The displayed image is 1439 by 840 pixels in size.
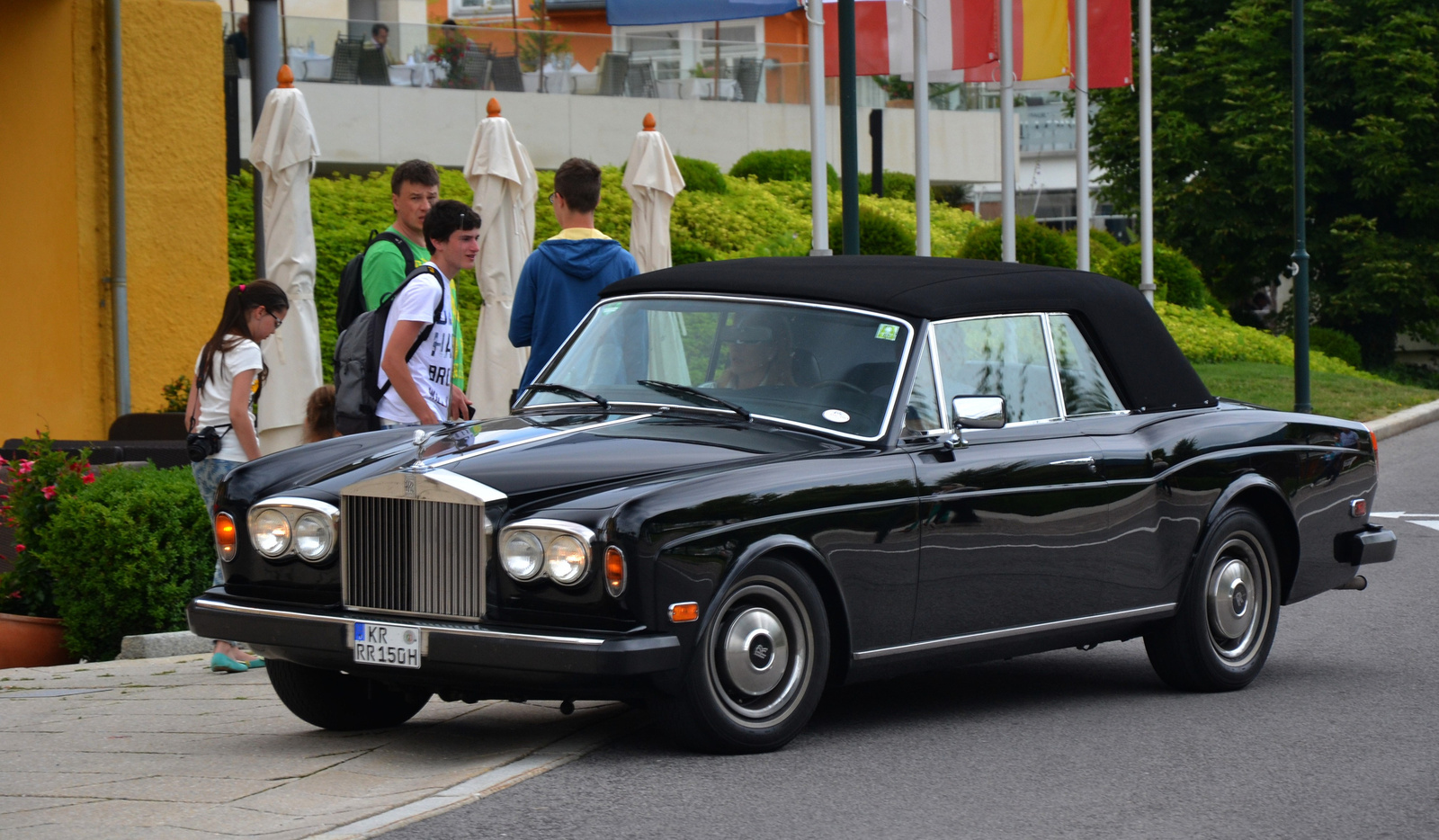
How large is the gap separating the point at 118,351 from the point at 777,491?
36.3 ft

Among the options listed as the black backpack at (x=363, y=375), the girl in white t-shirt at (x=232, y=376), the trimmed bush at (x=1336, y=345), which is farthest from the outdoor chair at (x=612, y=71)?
the black backpack at (x=363, y=375)

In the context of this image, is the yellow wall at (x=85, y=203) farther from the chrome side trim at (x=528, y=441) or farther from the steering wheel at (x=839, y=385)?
the steering wheel at (x=839, y=385)

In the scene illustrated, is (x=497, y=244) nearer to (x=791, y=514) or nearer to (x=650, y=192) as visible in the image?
(x=650, y=192)

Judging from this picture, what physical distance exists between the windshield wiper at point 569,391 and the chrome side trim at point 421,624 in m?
1.48

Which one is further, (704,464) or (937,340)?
(937,340)

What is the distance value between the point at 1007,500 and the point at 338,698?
2.57 m

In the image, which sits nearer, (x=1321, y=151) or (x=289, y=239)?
(x=289, y=239)

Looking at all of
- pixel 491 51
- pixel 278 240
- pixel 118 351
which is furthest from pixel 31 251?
pixel 491 51

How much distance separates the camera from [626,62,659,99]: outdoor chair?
123 feet

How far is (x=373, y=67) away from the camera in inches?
1363

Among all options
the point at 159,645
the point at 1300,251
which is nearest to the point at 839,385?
the point at 159,645

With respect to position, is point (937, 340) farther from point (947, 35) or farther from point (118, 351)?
point (947, 35)

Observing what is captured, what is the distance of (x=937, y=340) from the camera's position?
7230mm

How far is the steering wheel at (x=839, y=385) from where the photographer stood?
702cm
